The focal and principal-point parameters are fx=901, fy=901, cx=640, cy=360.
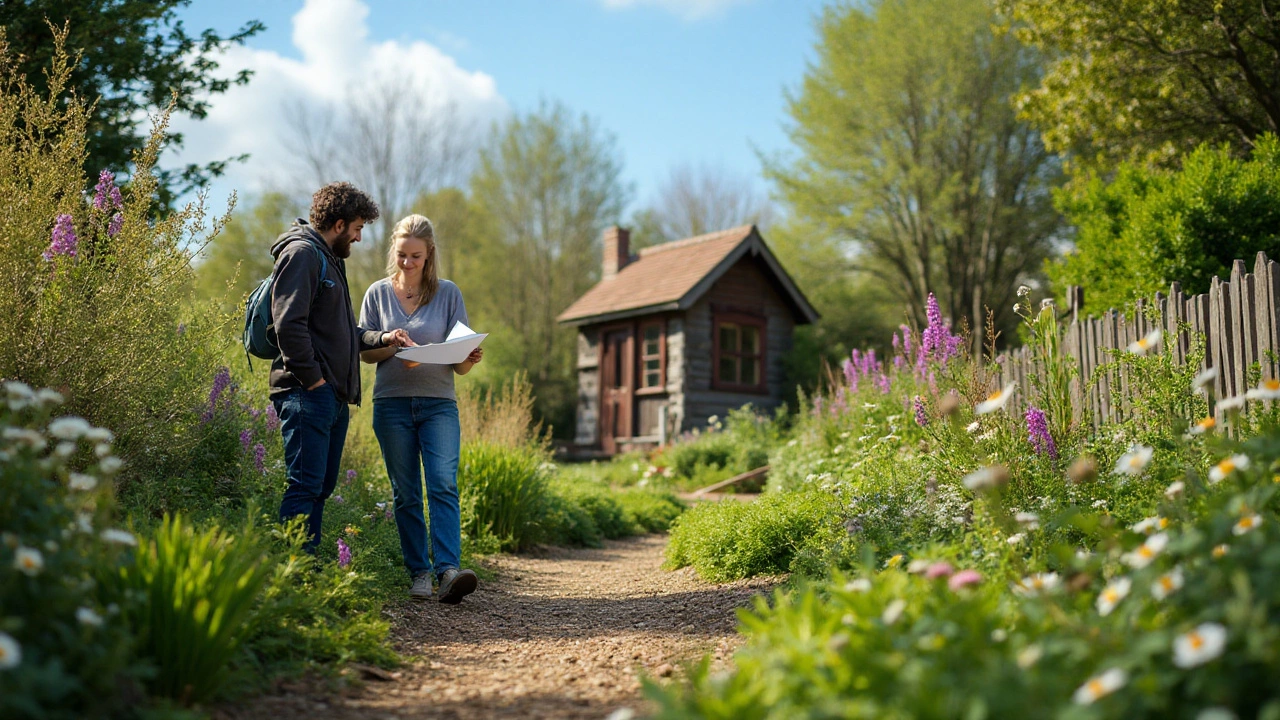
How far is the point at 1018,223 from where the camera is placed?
21.1 metres

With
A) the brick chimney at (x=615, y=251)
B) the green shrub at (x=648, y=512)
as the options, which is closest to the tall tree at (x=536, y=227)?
the brick chimney at (x=615, y=251)

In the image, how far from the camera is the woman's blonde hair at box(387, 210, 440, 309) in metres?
4.55

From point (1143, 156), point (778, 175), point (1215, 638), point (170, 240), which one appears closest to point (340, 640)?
point (170, 240)

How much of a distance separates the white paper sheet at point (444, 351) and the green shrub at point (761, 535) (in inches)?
74.6

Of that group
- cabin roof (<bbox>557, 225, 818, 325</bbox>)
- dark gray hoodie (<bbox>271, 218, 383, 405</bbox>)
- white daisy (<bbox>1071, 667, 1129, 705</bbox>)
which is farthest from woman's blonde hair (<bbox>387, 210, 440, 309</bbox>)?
cabin roof (<bbox>557, 225, 818, 325</bbox>)

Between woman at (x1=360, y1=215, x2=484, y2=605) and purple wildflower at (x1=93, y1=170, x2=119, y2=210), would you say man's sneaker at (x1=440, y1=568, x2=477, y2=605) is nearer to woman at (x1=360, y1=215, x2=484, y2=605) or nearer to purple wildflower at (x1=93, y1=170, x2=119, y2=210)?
woman at (x1=360, y1=215, x2=484, y2=605)

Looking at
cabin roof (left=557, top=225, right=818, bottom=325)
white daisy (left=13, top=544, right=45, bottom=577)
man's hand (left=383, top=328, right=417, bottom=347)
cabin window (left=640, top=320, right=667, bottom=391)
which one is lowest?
white daisy (left=13, top=544, right=45, bottom=577)

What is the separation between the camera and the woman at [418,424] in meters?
4.52

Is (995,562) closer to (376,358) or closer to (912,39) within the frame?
(376,358)

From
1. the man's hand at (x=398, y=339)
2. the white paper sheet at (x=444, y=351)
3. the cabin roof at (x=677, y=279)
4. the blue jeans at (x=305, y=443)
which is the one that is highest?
the cabin roof at (x=677, y=279)

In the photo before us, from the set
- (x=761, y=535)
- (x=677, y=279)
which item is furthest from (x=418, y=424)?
(x=677, y=279)

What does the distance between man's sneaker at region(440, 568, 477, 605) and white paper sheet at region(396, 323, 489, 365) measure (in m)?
1.03

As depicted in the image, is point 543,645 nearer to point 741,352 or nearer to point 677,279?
point 677,279

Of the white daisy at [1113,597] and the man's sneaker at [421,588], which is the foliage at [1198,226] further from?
the man's sneaker at [421,588]
